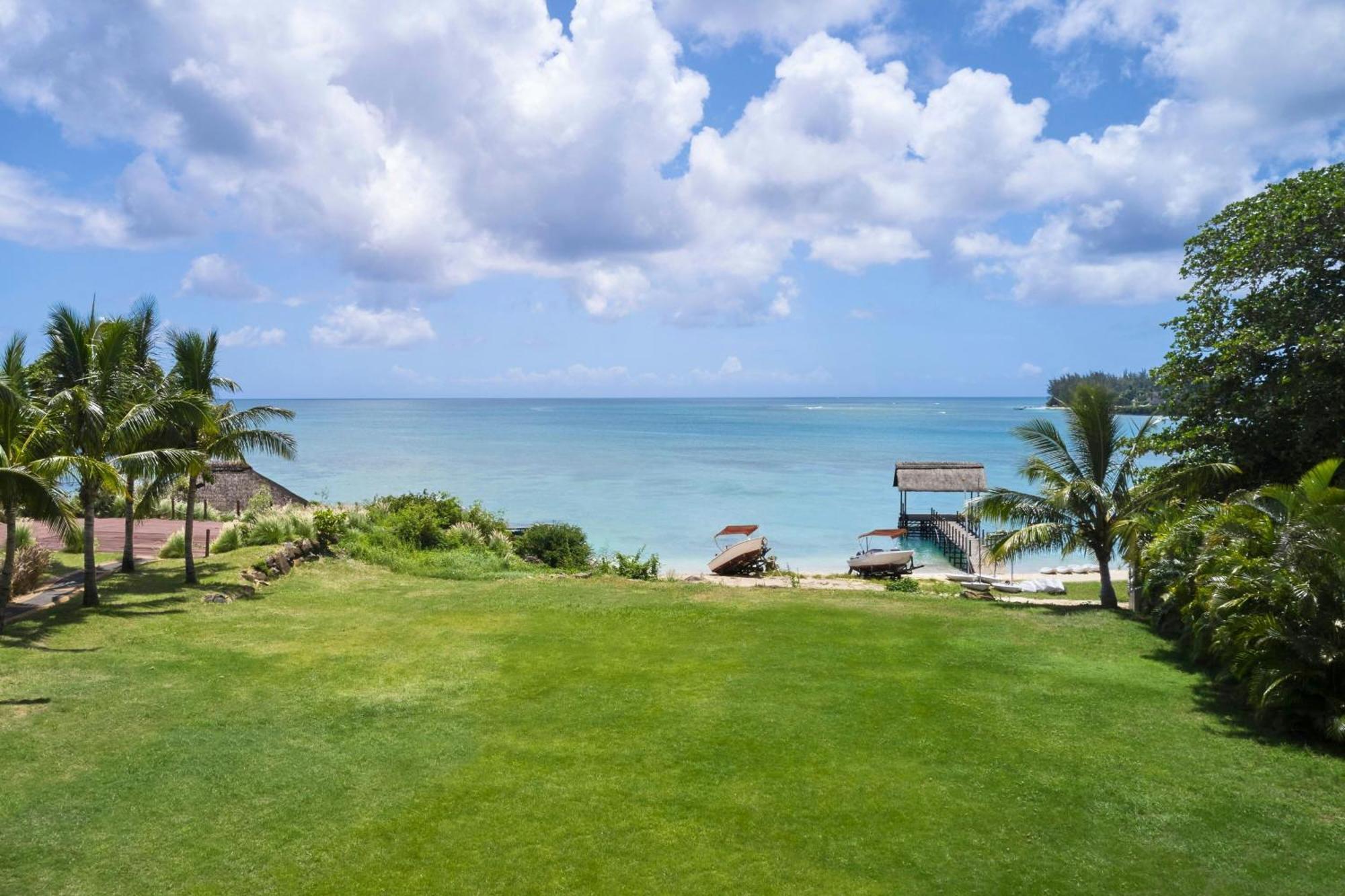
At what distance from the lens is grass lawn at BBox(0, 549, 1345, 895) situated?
6.14 m

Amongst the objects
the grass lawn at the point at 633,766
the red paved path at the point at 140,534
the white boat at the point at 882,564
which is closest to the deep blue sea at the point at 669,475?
the white boat at the point at 882,564

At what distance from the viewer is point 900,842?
646 centimetres

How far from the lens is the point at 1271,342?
43.8 ft

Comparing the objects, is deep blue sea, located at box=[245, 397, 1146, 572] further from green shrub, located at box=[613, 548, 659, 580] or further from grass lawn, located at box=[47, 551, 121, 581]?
grass lawn, located at box=[47, 551, 121, 581]

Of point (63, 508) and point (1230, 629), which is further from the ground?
point (63, 508)

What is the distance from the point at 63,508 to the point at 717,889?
35.0 ft

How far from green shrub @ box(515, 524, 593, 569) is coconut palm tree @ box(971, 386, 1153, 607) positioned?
11.5m

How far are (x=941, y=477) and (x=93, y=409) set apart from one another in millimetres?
28530

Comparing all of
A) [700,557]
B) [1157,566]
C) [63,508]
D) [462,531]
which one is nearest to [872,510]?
[700,557]

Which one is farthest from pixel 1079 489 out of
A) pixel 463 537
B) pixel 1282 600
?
pixel 463 537

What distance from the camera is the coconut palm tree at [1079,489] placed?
14938mm

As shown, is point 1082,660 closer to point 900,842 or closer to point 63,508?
point 900,842

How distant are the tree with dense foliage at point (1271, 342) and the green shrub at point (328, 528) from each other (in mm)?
17978

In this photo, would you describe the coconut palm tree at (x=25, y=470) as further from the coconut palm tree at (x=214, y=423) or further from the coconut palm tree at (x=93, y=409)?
the coconut palm tree at (x=214, y=423)
